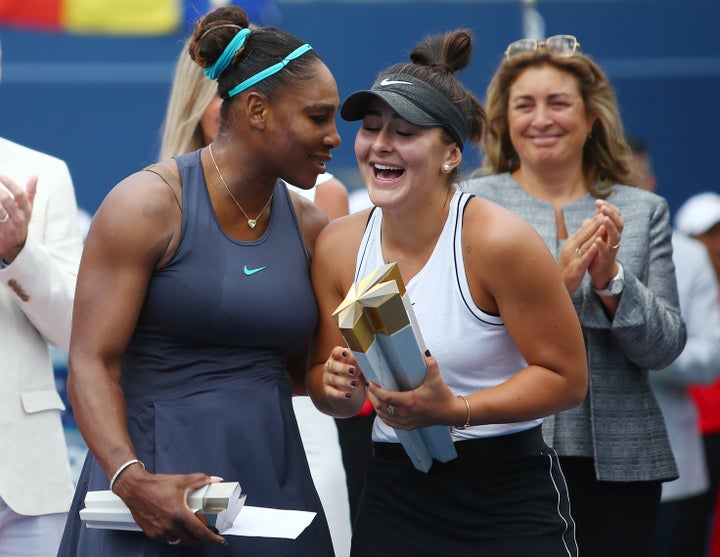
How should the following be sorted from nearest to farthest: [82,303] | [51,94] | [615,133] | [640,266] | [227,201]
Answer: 1. [82,303]
2. [227,201]
3. [640,266]
4. [615,133]
5. [51,94]

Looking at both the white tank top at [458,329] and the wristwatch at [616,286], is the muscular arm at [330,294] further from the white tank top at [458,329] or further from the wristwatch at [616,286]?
the wristwatch at [616,286]

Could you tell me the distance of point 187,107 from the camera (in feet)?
11.8

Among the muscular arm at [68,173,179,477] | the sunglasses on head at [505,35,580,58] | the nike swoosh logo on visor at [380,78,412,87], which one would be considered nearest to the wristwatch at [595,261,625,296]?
the sunglasses on head at [505,35,580,58]

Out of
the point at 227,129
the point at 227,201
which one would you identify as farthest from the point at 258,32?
the point at 227,201

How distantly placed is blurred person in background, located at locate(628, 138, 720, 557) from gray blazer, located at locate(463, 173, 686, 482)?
1.21m

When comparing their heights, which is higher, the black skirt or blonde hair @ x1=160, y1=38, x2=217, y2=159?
blonde hair @ x1=160, y1=38, x2=217, y2=159

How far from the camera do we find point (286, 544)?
2.57 metres

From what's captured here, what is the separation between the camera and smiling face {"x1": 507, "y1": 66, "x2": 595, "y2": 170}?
3.65 m

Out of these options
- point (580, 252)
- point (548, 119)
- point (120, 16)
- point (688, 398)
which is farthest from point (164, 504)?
point (120, 16)

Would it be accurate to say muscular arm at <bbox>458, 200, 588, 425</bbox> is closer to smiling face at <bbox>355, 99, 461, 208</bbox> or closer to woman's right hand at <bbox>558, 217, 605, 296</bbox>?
smiling face at <bbox>355, 99, 461, 208</bbox>

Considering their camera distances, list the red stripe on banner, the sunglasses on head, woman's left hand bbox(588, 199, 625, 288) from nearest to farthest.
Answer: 1. woman's left hand bbox(588, 199, 625, 288)
2. the sunglasses on head
3. the red stripe on banner

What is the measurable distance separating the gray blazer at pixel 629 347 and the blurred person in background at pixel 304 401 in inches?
26.0

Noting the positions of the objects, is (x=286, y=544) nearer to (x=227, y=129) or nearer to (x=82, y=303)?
(x=82, y=303)

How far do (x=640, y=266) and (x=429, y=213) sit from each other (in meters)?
1.05
